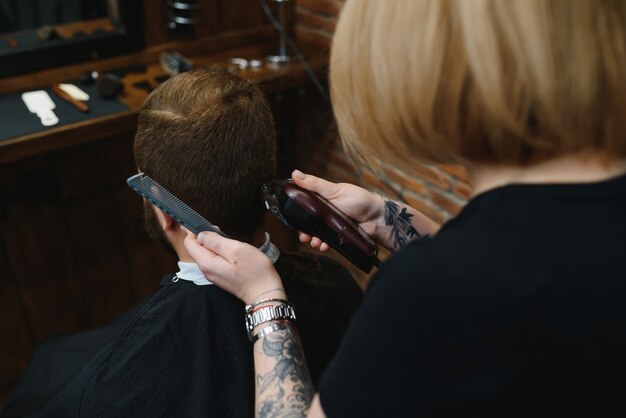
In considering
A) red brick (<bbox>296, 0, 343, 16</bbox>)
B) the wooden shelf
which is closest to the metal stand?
the wooden shelf

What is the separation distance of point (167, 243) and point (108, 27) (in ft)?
4.23

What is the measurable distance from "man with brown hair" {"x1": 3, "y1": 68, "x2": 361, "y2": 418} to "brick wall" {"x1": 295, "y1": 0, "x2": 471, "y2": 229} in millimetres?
964

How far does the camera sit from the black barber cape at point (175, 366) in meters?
1.24

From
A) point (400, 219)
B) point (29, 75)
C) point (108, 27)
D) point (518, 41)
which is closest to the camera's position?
point (518, 41)

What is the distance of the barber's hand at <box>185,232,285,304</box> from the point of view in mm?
1042

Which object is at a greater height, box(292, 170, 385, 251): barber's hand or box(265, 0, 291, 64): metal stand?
box(292, 170, 385, 251): barber's hand

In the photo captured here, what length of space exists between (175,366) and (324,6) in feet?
6.16

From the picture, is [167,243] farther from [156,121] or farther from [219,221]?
[156,121]

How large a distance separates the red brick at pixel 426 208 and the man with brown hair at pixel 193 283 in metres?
1.27

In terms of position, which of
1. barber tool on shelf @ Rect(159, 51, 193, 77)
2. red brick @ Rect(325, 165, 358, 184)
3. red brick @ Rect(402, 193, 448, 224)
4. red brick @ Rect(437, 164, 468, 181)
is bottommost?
red brick @ Rect(325, 165, 358, 184)

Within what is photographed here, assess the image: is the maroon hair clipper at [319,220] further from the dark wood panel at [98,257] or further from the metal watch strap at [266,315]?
the dark wood panel at [98,257]

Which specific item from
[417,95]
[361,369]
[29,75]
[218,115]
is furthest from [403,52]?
[29,75]

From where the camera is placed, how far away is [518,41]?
64cm

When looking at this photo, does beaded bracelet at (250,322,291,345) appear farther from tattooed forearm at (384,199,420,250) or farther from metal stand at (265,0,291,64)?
metal stand at (265,0,291,64)
